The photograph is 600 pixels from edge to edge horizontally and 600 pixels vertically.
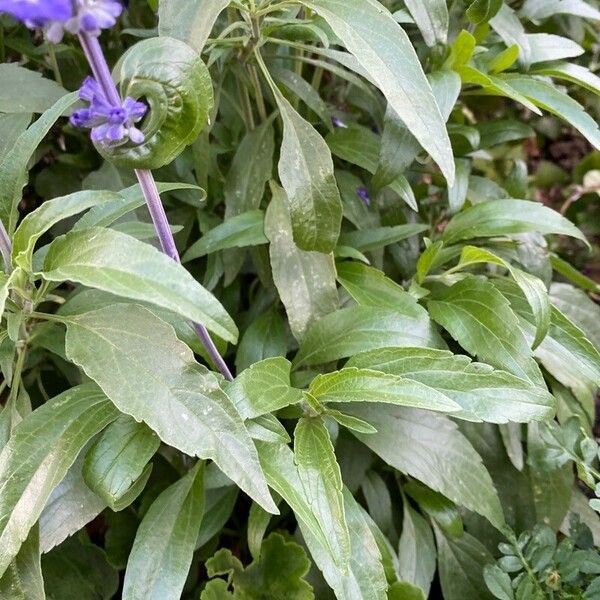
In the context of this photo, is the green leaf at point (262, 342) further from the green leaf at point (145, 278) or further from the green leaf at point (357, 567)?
the green leaf at point (145, 278)

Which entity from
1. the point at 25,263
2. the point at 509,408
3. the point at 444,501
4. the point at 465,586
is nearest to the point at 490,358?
the point at 509,408

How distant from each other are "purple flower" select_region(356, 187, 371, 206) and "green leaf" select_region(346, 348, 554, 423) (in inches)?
12.1

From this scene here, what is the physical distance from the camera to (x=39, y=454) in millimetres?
566

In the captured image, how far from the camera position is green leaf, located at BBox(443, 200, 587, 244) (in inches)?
31.6

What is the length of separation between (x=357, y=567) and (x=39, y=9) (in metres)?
0.57

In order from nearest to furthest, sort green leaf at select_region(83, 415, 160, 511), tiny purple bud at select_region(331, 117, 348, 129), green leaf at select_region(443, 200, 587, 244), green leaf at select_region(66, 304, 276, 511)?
1. green leaf at select_region(66, 304, 276, 511)
2. green leaf at select_region(83, 415, 160, 511)
3. green leaf at select_region(443, 200, 587, 244)
4. tiny purple bud at select_region(331, 117, 348, 129)

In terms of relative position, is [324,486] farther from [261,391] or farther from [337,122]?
[337,122]

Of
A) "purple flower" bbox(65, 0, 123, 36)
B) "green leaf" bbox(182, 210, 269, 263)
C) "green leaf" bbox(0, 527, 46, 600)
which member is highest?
"purple flower" bbox(65, 0, 123, 36)

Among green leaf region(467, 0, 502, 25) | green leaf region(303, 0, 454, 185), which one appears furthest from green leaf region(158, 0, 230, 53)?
green leaf region(467, 0, 502, 25)

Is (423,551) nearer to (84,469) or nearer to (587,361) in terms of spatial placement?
(587,361)

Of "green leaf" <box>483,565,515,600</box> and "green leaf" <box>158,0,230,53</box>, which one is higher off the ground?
"green leaf" <box>158,0,230,53</box>

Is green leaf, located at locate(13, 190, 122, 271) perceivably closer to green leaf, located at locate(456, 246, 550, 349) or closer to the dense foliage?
the dense foliage

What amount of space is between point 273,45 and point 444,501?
25.0 inches

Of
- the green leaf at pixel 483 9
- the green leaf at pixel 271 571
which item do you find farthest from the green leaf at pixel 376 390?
the green leaf at pixel 483 9
